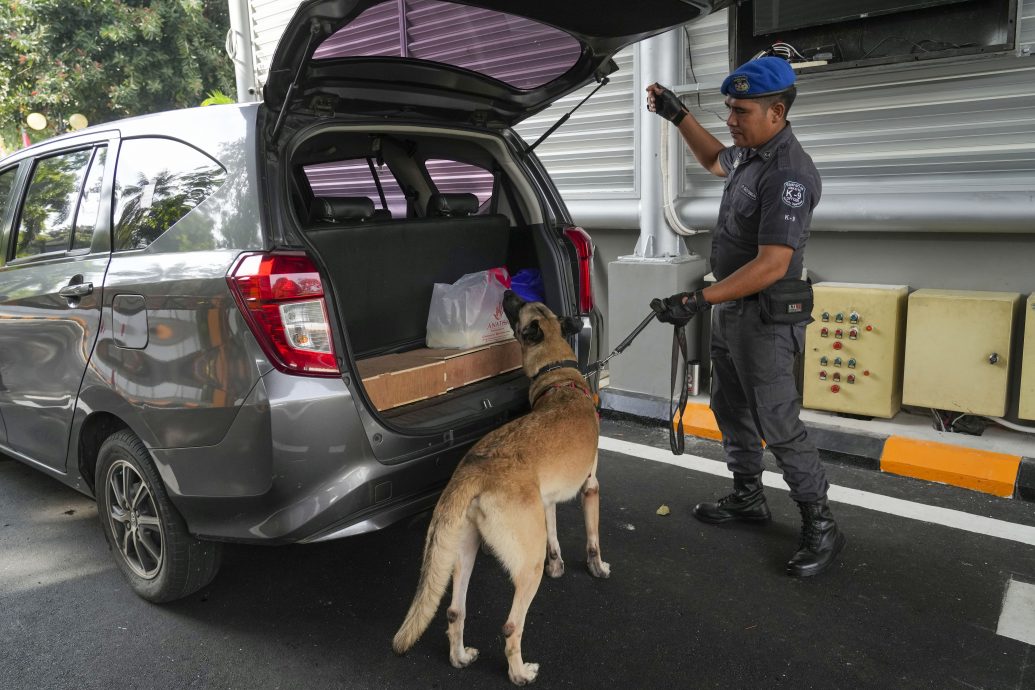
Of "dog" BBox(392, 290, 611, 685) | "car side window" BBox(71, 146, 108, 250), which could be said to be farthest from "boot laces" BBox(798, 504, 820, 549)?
"car side window" BBox(71, 146, 108, 250)

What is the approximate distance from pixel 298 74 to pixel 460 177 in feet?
6.45

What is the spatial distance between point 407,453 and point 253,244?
837 mm

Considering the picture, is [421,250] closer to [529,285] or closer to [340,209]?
[340,209]

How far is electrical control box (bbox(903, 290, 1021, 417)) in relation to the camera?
426 centimetres

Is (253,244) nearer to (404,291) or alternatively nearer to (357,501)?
(357,501)

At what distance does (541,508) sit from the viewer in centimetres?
251

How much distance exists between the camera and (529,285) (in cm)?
376

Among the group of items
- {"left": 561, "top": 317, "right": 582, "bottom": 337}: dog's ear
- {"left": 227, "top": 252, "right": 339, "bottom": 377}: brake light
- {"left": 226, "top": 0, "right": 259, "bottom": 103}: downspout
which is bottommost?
{"left": 561, "top": 317, "right": 582, "bottom": 337}: dog's ear

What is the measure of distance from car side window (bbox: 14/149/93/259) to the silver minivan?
12 mm

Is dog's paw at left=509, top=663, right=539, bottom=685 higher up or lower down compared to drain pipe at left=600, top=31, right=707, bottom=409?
lower down

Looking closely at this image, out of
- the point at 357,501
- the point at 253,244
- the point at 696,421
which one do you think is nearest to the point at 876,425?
the point at 696,421

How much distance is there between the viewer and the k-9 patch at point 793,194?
9.77ft

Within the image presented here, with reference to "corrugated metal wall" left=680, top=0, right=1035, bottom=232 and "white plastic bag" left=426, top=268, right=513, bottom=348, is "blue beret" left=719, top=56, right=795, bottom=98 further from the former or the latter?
"corrugated metal wall" left=680, top=0, right=1035, bottom=232

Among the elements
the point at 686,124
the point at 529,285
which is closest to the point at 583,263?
the point at 529,285
